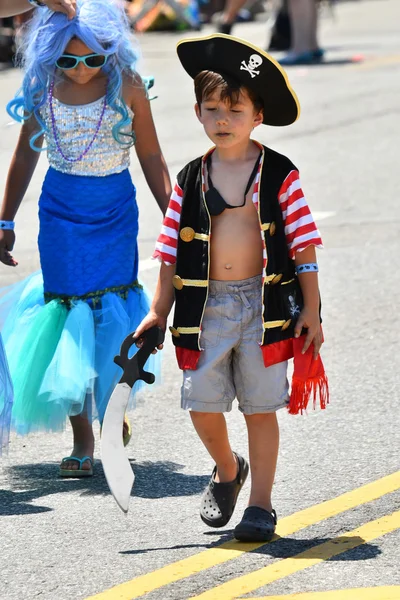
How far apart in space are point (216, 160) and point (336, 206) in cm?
549

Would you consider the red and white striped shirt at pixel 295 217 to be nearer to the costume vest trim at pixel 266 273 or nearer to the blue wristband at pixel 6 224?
the costume vest trim at pixel 266 273

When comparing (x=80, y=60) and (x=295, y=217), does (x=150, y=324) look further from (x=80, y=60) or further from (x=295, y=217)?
Result: (x=80, y=60)

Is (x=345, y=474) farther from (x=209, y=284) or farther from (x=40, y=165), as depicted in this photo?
(x=40, y=165)

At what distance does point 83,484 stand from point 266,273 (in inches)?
49.8

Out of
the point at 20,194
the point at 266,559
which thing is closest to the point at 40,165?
the point at 20,194

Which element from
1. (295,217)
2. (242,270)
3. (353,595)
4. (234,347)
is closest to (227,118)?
(295,217)

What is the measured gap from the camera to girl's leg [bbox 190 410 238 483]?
4391 mm

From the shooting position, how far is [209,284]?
14.2 feet

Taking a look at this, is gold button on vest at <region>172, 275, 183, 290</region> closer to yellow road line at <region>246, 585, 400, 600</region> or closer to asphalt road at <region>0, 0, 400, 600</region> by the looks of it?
asphalt road at <region>0, 0, 400, 600</region>

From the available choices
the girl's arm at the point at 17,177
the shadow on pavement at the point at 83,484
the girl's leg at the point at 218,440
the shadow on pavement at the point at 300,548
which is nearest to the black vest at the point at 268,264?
the girl's leg at the point at 218,440

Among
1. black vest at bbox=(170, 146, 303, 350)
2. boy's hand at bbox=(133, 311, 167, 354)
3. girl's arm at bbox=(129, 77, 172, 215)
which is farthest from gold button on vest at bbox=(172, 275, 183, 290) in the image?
girl's arm at bbox=(129, 77, 172, 215)

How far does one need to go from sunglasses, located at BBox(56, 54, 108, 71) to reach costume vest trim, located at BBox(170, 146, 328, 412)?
3.01ft

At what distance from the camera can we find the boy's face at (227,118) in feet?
13.9

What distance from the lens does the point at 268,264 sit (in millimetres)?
4246
